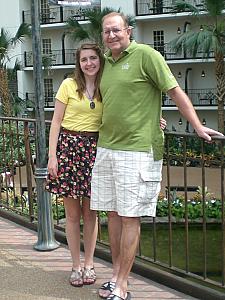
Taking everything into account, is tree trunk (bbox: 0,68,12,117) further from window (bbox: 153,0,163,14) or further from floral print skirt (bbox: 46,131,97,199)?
floral print skirt (bbox: 46,131,97,199)

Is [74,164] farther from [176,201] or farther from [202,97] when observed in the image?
[202,97]

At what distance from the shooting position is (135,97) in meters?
3.31

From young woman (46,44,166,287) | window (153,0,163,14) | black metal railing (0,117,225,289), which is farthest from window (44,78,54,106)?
young woman (46,44,166,287)

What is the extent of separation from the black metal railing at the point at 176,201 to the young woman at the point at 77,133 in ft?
1.86

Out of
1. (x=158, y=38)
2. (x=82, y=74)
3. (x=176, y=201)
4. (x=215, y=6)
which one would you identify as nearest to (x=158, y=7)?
(x=158, y=38)

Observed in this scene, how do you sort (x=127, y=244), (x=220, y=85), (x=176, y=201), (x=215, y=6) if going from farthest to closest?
(x=220, y=85) → (x=215, y=6) → (x=176, y=201) → (x=127, y=244)

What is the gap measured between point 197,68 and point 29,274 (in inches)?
901

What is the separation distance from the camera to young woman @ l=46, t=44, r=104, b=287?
3.64 m

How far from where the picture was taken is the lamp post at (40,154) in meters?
4.63

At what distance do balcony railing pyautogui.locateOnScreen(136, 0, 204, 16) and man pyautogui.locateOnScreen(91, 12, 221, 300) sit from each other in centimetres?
2287

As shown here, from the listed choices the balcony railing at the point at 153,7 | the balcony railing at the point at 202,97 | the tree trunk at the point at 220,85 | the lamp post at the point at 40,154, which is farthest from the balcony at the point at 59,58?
the lamp post at the point at 40,154

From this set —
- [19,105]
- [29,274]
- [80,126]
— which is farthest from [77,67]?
[19,105]

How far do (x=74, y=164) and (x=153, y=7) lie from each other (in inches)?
942

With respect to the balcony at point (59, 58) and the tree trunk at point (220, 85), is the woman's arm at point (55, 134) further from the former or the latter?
the balcony at point (59, 58)
